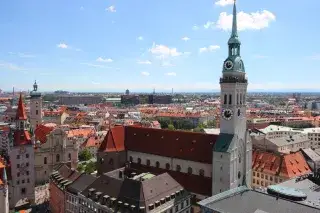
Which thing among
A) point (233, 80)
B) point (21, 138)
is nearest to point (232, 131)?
point (233, 80)

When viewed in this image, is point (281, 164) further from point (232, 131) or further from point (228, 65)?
point (228, 65)

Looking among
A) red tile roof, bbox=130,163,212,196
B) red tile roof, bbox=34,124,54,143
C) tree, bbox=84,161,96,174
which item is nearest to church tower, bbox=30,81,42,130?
red tile roof, bbox=34,124,54,143

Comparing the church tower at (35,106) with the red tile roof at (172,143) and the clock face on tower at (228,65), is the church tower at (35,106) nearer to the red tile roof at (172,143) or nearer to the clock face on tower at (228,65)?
the red tile roof at (172,143)

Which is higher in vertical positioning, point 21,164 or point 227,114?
point 227,114

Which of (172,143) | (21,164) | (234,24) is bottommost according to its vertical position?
(21,164)

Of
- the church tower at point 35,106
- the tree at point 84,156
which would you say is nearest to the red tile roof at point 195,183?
the tree at point 84,156

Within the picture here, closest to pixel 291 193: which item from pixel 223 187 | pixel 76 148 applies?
pixel 223 187

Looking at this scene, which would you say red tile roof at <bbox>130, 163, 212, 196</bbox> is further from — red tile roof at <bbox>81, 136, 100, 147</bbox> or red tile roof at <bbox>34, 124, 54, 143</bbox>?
red tile roof at <bbox>81, 136, 100, 147</bbox>

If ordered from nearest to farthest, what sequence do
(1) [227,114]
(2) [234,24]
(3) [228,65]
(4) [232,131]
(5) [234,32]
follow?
(4) [232,131]
(1) [227,114]
(3) [228,65]
(5) [234,32]
(2) [234,24]
